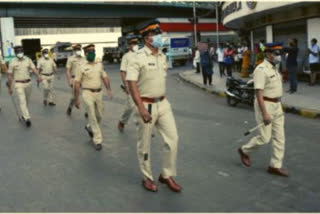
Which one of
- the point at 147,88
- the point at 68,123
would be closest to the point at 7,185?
the point at 147,88

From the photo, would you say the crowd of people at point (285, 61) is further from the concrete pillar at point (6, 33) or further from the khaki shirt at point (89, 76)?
the concrete pillar at point (6, 33)

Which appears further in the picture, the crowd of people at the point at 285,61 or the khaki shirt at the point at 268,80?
the crowd of people at the point at 285,61

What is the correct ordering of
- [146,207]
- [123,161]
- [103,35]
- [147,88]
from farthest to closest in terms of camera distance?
1. [103,35]
2. [123,161]
3. [147,88]
4. [146,207]

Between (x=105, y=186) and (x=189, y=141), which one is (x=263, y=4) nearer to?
(x=189, y=141)

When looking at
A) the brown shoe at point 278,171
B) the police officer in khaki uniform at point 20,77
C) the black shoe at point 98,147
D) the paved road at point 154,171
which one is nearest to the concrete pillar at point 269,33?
the paved road at point 154,171

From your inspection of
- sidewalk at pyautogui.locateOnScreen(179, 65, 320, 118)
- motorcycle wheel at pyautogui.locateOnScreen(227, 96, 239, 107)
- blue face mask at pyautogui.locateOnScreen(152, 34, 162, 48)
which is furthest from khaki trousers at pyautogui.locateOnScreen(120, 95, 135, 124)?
sidewalk at pyautogui.locateOnScreen(179, 65, 320, 118)

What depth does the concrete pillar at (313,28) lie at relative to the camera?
14672 millimetres

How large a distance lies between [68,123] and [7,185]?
462 centimetres

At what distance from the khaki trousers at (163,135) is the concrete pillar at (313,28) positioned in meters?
11.6

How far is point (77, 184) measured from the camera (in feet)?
17.1

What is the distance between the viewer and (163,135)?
4832 mm

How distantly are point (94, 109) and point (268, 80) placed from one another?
10.9ft

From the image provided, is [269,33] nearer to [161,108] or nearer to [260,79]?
[260,79]

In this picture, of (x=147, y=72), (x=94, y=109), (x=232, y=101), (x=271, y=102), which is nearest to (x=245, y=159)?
(x=271, y=102)
